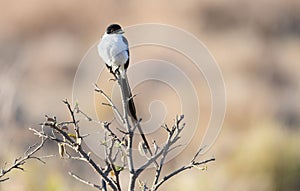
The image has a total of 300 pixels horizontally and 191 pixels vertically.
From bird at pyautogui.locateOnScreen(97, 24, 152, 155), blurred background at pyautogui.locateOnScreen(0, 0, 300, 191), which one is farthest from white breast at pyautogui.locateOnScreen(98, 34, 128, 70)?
blurred background at pyautogui.locateOnScreen(0, 0, 300, 191)

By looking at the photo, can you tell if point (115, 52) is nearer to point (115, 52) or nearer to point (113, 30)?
point (115, 52)

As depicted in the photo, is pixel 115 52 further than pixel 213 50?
No

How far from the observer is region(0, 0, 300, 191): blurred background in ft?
30.0

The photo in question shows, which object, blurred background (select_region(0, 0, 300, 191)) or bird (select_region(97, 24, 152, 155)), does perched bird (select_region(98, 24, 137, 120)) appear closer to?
bird (select_region(97, 24, 152, 155))


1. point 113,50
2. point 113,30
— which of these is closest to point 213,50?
point 113,30

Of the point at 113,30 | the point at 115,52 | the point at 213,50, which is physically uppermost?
the point at 213,50

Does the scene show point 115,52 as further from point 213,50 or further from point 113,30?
point 213,50

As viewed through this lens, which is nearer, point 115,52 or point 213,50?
point 115,52

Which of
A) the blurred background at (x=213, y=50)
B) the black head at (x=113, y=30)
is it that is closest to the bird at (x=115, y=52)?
the black head at (x=113, y=30)

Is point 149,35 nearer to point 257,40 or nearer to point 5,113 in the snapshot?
point 257,40

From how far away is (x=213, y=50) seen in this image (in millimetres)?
13578

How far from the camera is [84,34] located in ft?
48.3

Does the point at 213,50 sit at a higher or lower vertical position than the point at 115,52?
higher

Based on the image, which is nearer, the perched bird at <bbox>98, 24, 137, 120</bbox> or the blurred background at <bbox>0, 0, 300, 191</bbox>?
the perched bird at <bbox>98, 24, 137, 120</bbox>
